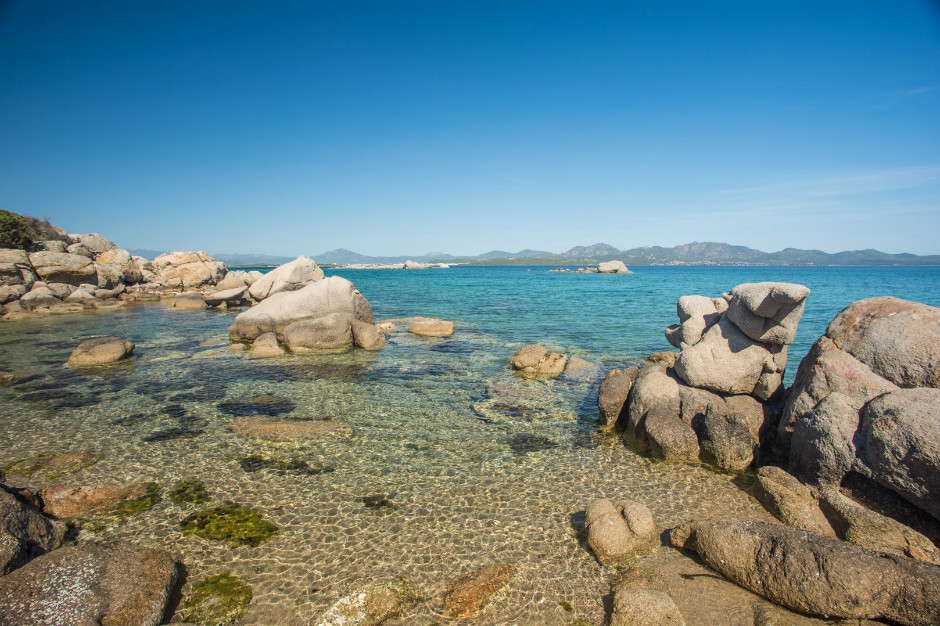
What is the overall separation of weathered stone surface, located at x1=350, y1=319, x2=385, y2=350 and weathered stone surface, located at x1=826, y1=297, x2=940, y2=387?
54.1ft

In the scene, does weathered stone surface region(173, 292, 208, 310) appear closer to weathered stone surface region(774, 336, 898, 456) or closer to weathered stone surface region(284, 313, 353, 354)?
weathered stone surface region(284, 313, 353, 354)

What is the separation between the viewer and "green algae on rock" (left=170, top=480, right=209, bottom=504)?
25.6 ft

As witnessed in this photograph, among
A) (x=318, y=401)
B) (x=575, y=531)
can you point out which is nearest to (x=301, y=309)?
(x=318, y=401)

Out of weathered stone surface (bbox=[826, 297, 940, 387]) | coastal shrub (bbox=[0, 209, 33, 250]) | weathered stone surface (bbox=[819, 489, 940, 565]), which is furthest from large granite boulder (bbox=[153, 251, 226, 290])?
weathered stone surface (bbox=[819, 489, 940, 565])

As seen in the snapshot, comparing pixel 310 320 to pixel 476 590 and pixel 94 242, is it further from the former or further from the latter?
pixel 94 242

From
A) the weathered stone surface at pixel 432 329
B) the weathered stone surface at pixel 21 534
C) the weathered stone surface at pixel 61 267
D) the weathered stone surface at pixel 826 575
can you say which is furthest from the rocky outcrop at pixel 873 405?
the weathered stone surface at pixel 61 267

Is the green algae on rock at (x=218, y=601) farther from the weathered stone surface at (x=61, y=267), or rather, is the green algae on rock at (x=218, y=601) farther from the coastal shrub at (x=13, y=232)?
the coastal shrub at (x=13, y=232)

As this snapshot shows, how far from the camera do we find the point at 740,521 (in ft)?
21.5

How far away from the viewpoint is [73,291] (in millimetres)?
36344

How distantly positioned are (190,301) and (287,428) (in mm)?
32474

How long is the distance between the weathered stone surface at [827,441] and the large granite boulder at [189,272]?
55.5m

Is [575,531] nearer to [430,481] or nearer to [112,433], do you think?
[430,481]

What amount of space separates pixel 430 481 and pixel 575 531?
2.94 metres

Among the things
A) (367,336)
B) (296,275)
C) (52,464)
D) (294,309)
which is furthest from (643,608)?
(296,275)
